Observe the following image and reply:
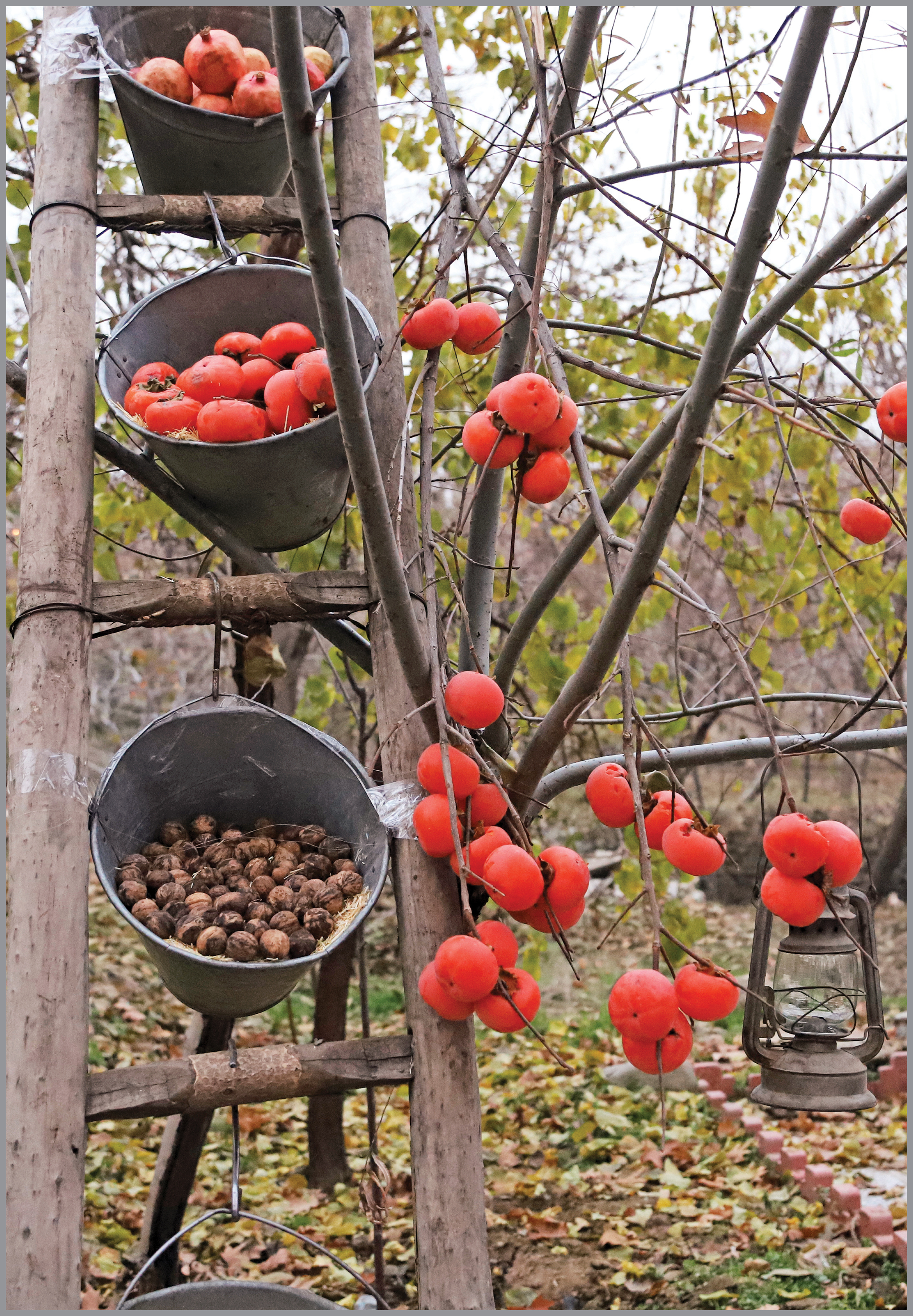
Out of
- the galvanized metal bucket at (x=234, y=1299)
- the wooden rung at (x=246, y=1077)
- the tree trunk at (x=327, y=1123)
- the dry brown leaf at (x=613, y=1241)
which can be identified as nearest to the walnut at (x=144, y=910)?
the wooden rung at (x=246, y=1077)

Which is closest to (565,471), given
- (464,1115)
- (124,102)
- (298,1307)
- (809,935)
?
(809,935)

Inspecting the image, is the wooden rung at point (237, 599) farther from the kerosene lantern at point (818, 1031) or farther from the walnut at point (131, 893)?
the kerosene lantern at point (818, 1031)

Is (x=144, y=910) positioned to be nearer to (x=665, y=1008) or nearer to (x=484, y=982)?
(x=484, y=982)

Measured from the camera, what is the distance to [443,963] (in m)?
1.42

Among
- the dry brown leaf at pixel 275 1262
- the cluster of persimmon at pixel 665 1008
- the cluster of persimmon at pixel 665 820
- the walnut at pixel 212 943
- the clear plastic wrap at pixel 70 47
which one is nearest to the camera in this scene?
the cluster of persimmon at pixel 665 1008

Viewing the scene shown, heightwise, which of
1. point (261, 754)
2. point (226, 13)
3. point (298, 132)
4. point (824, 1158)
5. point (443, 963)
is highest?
point (226, 13)

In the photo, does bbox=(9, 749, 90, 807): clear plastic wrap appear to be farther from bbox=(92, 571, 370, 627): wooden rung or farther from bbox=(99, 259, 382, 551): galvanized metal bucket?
bbox=(99, 259, 382, 551): galvanized metal bucket

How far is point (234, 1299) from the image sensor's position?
67.8 inches

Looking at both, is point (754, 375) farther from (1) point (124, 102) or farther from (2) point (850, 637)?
(2) point (850, 637)

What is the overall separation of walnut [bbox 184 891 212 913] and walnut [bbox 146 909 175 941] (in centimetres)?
5

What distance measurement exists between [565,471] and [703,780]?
29.1ft

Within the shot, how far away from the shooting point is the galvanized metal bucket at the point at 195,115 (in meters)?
1.93

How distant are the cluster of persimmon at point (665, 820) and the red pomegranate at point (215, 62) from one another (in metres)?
1.42

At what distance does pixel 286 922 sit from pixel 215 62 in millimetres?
1519
